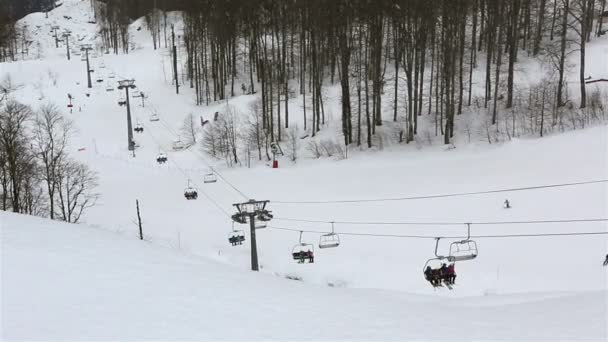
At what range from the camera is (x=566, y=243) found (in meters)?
22.6

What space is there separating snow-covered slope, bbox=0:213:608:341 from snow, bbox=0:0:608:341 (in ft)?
0.17

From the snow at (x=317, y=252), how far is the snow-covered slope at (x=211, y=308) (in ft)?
0.17

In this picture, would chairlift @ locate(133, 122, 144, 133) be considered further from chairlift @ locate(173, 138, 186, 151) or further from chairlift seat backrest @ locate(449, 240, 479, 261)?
chairlift seat backrest @ locate(449, 240, 479, 261)

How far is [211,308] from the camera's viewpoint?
10.0m

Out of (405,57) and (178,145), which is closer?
(405,57)

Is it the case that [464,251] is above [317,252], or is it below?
above

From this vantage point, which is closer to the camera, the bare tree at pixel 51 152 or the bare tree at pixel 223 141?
the bare tree at pixel 51 152

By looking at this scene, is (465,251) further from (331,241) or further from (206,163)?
(206,163)

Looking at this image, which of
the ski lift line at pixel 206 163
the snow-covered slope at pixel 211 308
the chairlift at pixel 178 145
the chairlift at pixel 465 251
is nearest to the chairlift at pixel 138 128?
the ski lift line at pixel 206 163

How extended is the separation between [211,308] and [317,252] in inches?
658

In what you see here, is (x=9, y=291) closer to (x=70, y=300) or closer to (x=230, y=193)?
(x=70, y=300)

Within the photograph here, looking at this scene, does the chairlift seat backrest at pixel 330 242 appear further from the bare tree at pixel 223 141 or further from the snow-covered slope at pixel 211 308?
the bare tree at pixel 223 141

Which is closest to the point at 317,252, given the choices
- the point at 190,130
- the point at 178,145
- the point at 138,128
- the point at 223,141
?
the point at 223,141

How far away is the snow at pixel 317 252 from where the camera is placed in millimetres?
9469
